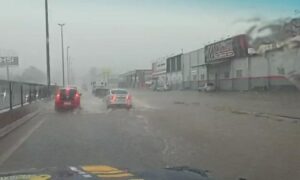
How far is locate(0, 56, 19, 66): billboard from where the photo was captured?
65.1m

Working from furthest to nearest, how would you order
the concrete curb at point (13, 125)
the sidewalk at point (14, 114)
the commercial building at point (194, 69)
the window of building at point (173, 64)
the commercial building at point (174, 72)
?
the window of building at point (173, 64)
the commercial building at point (174, 72)
the commercial building at point (194, 69)
the sidewalk at point (14, 114)
the concrete curb at point (13, 125)

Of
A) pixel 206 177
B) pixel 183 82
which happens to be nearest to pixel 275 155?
pixel 206 177

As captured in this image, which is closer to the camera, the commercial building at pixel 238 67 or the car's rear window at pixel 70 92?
the commercial building at pixel 238 67

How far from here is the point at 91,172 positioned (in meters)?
4.98

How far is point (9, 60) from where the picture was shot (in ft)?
223

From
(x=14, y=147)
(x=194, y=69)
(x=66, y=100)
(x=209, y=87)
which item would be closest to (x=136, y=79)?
(x=194, y=69)

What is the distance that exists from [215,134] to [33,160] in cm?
778

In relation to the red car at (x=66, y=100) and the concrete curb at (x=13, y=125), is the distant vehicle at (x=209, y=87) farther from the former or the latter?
the concrete curb at (x=13, y=125)

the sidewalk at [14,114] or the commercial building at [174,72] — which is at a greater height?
the commercial building at [174,72]

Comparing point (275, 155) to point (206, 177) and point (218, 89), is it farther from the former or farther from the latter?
point (218, 89)

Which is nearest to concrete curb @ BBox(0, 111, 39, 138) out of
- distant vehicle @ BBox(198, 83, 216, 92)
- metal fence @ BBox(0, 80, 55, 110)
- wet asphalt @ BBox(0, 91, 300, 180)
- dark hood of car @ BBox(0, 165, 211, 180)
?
wet asphalt @ BBox(0, 91, 300, 180)

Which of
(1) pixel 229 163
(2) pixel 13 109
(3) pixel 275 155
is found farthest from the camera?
(2) pixel 13 109

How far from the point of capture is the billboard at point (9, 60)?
213ft

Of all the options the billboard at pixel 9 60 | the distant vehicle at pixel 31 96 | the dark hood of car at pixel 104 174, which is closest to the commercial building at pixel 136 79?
the billboard at pixel 9 60
